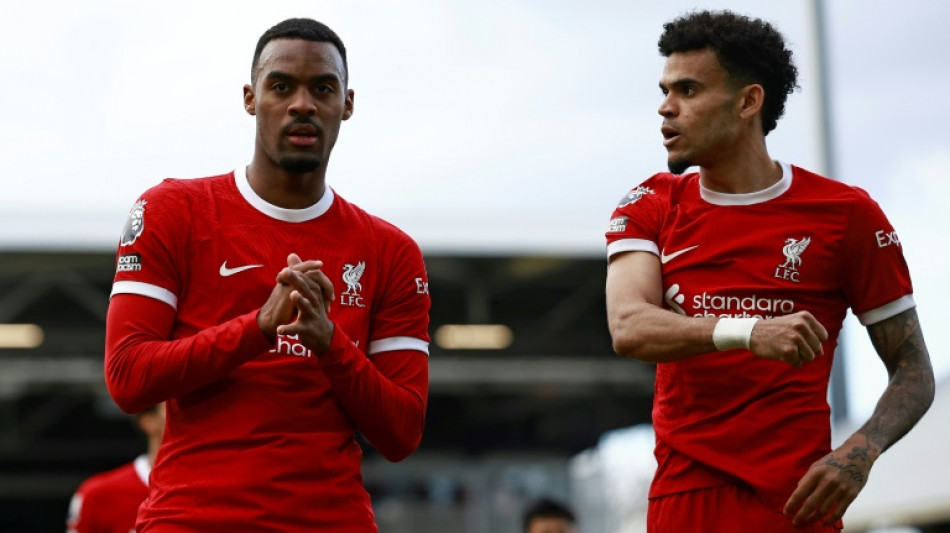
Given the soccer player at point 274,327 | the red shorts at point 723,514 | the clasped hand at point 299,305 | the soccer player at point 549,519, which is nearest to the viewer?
the clasped hand at point 299,305

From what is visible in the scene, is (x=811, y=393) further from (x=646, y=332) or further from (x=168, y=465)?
(x=168, y=465)

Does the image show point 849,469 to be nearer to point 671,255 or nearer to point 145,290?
point 671,255

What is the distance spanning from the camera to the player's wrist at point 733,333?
3471 mm

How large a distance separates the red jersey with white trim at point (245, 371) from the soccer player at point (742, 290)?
721mm

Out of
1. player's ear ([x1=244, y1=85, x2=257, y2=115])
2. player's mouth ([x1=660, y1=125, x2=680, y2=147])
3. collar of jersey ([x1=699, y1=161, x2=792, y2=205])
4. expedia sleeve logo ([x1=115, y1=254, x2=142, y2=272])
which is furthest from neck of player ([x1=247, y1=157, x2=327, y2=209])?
collar of jersey ([x1=699, y1=161, x2=792, y2=205])

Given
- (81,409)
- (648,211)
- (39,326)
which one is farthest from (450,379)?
(648,211)

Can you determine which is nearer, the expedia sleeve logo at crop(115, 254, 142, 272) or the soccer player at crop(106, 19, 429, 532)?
the soccer player at crop(106, 19, 429, 532)

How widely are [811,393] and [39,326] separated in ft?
55.2

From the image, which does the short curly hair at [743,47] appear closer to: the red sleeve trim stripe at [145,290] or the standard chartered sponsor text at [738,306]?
the standard chartered sponsor text at [738,306]

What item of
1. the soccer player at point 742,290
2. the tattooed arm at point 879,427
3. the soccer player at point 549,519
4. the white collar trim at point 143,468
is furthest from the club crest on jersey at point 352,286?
the white collar trim at point 143,468

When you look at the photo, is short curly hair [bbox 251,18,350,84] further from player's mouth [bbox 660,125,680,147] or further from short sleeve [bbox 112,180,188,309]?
player's mouth [bbox 660,125,680,147]

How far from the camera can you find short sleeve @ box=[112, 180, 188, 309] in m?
3.68

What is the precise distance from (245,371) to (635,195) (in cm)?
125

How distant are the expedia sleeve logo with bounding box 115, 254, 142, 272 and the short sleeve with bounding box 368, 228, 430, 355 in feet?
2.20
